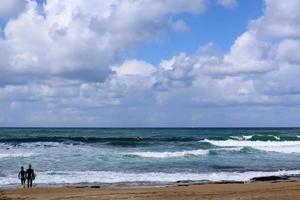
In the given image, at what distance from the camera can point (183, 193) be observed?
18.2m

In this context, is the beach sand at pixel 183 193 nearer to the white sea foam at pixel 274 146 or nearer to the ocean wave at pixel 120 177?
the ocean wave at pixel 120 177

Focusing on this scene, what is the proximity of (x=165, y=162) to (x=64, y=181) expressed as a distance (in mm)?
10560

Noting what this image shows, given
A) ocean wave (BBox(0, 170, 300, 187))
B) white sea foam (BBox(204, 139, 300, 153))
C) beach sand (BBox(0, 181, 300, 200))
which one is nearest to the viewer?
beach sand (BBox(0, 181, 300, 200))

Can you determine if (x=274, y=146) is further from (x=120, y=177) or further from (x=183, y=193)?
(x=183, y=193)

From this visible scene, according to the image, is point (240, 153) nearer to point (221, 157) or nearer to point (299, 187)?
point (221, 157)

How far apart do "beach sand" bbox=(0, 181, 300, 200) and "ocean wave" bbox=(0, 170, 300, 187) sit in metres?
4.33

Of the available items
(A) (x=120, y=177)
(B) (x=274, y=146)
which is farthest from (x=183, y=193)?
(B) (x=274, y=146)

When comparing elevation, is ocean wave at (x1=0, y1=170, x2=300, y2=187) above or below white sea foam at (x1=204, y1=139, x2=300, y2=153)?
below

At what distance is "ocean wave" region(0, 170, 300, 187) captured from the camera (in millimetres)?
24203

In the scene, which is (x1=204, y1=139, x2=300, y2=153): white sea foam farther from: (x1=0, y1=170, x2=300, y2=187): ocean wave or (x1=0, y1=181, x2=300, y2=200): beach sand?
(x1=0, y1=181, x2=300, y2=200): beach sand

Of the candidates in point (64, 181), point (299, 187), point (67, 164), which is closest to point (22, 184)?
point (64, 181)

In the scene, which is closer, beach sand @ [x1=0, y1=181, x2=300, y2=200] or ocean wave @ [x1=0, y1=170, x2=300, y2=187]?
beach sand @ [x1=0, y1=181, x2=300, y2=200]

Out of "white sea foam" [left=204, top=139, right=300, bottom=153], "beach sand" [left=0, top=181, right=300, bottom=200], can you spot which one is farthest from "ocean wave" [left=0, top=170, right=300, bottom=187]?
"white sea foam" [left=204, top=139, right=300, bottom=153]

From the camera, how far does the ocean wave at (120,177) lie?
24203 mm
